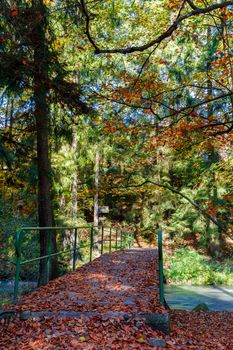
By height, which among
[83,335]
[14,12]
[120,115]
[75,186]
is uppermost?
[14,12]

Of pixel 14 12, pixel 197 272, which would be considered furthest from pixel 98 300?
pixel 197 272

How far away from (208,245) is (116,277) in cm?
1426

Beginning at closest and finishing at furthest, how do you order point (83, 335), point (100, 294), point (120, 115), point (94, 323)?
point (83, 335)
point (94, 323)
point (100, 294)
point (120, 115)

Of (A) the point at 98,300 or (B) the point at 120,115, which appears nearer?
(A) the point at 98,300

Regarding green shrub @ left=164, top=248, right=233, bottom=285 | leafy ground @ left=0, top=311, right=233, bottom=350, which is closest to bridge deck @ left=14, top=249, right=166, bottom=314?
leafy ground @ left=0, top=311, right=233, bottom=350

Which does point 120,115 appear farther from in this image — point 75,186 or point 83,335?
point 83,335

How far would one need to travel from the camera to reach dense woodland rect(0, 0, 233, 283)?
7.01 meters

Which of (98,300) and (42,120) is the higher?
(42,120)

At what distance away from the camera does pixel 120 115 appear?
10844 millimetres

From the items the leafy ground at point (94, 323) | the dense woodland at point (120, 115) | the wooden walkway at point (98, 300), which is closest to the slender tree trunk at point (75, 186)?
the dense woodland at point (120, 115)

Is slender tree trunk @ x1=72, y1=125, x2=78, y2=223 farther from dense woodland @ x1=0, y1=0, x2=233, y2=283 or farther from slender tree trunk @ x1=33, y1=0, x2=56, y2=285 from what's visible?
slender tree trunk @ x1=33, y1=0, x2=56, y2=285

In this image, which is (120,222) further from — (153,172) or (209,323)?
(209,323)

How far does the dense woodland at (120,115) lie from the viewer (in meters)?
7.01

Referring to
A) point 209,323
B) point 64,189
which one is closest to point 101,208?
point 64,189
